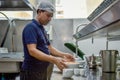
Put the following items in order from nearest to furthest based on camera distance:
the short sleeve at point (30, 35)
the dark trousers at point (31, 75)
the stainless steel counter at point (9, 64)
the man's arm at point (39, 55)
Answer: the man's arm at point (39, 55)
the short sleeve at point (30, 35)
the dark trousers at point (31, 75)
the stainless steel counter at point (9, 64)

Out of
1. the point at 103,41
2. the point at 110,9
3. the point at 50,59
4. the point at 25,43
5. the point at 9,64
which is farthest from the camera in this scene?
the point at 103,41

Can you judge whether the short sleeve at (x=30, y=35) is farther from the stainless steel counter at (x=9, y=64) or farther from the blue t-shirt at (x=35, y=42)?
the stainless steel counter at (x=9, y=64)

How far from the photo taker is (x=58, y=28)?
4371 millimetres

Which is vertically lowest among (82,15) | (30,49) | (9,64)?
(9,64)

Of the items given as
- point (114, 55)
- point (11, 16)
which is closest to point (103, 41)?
point (11, 16)

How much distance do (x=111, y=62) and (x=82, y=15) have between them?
2480mm

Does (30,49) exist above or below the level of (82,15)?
below

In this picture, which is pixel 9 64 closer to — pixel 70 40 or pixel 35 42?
pixel 35 42

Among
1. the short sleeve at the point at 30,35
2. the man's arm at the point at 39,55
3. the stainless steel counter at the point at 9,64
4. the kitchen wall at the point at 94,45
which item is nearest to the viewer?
the man's arm at the point at 39,55

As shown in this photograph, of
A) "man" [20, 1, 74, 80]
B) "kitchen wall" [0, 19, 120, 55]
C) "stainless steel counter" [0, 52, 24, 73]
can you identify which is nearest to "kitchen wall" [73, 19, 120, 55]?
"kitchen wall" [0, 19, 120, 55]

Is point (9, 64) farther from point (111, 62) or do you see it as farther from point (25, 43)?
point (111, 62)

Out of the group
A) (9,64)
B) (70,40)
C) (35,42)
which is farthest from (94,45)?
(35,42)

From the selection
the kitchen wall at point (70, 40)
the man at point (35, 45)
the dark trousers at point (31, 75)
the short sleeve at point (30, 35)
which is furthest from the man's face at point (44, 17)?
the kitchen wall at point (70, 40)

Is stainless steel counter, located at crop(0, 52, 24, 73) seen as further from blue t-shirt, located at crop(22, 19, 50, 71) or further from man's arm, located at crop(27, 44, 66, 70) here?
man's arm, located at crop(27, 44, 66, 70)
